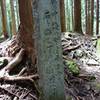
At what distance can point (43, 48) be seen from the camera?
3967 mm

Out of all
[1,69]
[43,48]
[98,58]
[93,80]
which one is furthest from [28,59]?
[98,58]

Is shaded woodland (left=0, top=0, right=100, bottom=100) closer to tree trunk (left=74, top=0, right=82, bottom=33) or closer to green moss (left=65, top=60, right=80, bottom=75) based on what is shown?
green moss (left=65, top=60, right=80, bottom=75)

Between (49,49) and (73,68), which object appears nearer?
(49,49)

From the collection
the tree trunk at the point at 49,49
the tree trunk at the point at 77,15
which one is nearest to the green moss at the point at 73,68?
the tree trunk at the point at 49,49

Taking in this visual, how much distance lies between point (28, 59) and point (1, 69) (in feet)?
2.34

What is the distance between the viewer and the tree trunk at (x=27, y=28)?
232 inches

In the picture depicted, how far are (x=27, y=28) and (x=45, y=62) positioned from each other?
2118 mm

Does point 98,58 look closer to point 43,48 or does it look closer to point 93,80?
point 93,80

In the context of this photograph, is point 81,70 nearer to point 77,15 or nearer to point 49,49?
point 49,49

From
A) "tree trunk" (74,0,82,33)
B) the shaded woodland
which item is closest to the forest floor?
the shaded woodland

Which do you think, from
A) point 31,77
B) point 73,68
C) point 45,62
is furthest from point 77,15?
point 45,62

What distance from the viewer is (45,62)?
160 inches

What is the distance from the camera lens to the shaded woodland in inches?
153

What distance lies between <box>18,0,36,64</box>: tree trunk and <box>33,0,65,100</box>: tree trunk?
1.68m
